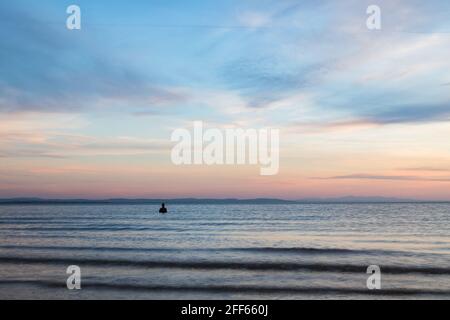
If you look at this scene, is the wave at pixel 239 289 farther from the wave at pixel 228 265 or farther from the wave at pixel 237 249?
the wave at pixel 237 249

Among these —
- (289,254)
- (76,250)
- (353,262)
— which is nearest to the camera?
(353,262)

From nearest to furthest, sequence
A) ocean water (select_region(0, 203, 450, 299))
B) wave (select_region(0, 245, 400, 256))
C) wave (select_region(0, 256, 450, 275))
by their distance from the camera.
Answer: ocean water (select_region(0, 203, 450, 299)), wave (select_region(0, 256, 450, 275)), wave (select_region(0, 245, 400, 256))

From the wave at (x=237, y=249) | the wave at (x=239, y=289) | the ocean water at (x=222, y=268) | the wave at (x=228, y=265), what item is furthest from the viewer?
the wave at (x=237, y=249)

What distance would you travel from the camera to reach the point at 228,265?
65.7ft

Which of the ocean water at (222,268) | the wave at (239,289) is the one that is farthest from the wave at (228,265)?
the wave at (239,289)

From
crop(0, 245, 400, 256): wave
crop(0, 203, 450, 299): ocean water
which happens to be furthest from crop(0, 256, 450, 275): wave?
crop(0, 245, 400, 256): wave

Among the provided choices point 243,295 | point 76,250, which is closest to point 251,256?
point 243,295

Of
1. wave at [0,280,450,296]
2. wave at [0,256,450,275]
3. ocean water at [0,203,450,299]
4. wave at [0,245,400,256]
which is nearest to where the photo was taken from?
ocean water at [0,203,450,299]

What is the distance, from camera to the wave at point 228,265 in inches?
744

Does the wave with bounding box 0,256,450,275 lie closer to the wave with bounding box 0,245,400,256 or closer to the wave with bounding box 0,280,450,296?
the wave with bounding box 0,280,450,296

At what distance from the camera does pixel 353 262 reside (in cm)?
2153

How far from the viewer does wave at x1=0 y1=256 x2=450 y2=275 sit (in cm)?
1891
